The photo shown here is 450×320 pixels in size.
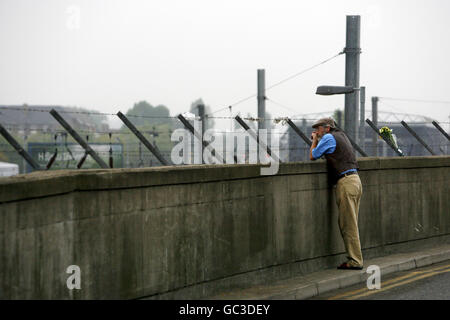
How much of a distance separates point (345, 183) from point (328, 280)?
139 centimetres

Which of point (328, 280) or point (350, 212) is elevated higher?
point (350, 212)

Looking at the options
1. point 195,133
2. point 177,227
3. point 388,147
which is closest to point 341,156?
point 195,133

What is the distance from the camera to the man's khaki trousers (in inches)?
357

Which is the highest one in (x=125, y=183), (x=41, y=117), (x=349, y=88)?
(x=41, y=117)

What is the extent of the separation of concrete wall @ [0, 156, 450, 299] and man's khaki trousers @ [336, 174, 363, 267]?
→ 359 millimetres

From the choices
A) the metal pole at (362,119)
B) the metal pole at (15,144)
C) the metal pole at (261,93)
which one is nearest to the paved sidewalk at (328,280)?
the metal pole at (15,144)

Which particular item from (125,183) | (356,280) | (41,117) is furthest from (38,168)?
(41,117)

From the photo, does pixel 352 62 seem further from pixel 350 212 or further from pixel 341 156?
pixel 350 212

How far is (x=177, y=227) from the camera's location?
Answer: 727 centimetres

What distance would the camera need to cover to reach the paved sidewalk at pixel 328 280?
7.66 metres
